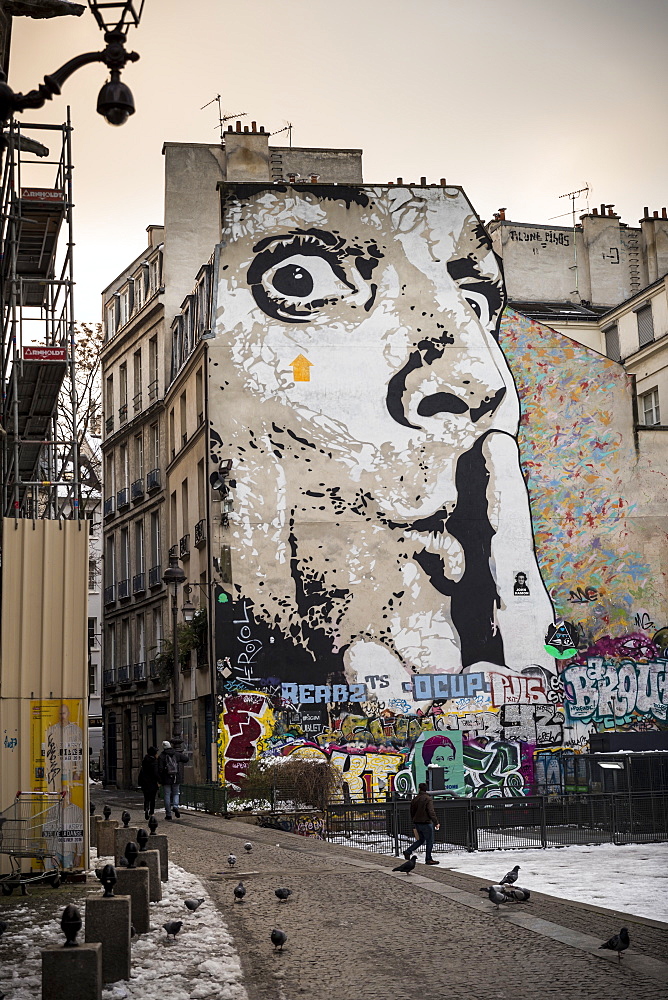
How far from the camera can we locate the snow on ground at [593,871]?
15.4 meters

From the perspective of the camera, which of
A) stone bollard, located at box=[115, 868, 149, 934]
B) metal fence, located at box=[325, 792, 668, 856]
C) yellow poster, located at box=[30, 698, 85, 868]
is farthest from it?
metal fence, located at box=[325, 792, 668, 856]

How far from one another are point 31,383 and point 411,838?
10.4 meters

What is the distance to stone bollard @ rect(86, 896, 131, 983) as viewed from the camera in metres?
8.91

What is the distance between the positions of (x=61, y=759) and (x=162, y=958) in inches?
216

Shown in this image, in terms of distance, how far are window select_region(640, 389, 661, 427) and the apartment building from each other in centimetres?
1229

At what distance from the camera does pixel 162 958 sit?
387 inches

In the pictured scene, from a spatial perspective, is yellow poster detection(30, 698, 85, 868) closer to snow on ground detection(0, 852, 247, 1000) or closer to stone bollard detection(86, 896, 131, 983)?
snow on ground detection(0, 852, 247, 1000)

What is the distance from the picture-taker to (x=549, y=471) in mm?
34031

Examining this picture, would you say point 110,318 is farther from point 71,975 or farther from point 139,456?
point 71,975

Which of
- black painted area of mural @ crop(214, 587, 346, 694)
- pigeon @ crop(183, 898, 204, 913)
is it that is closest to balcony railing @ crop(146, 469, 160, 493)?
black painted area of mural @ crop(214, 587, 346, 694)

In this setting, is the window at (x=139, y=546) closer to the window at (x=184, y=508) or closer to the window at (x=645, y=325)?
the window at (x=184, y=508)

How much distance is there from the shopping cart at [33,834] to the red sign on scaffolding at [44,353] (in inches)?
282

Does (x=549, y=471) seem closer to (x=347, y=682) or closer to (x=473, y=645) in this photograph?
(x=473, y=645)

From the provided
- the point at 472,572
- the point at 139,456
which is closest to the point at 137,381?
the point at 139,456
